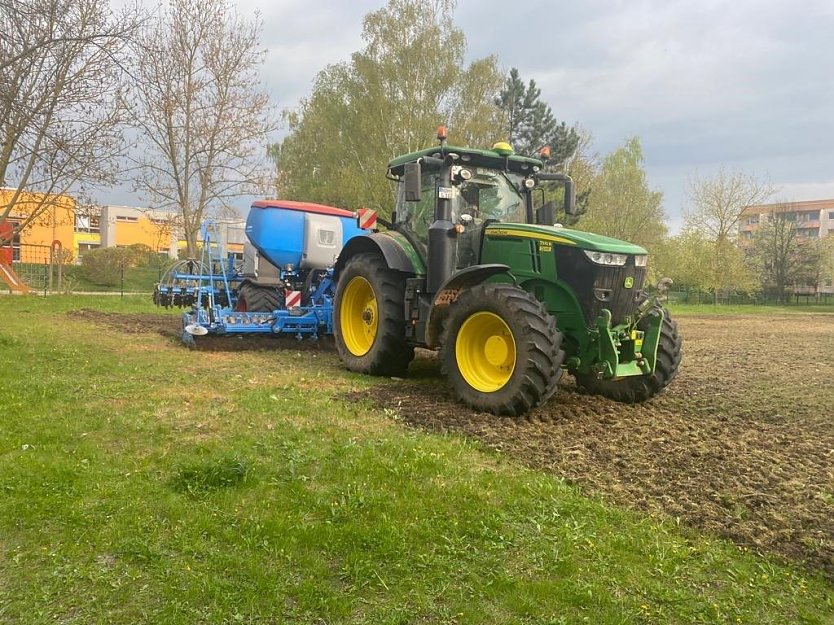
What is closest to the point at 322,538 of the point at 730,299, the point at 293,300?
the point at 293,300

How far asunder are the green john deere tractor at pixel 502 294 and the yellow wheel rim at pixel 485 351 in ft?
0.04

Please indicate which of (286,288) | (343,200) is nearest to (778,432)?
(286,288)

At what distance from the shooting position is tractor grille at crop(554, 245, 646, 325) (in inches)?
234

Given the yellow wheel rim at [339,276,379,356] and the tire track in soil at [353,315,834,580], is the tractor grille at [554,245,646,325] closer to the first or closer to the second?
the tire track in soil at [353,315,834,580]

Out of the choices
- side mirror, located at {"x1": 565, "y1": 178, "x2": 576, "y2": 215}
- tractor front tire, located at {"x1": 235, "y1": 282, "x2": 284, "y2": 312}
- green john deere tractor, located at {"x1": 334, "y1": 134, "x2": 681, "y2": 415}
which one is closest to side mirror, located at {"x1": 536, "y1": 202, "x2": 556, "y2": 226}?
green john deere tractor, located at {"x1": 334, "y1": 134, "x2": 681, "y2": 415}

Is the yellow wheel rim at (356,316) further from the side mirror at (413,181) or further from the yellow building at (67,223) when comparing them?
the yellow building at (67,223)

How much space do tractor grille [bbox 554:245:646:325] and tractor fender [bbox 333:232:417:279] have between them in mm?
2122

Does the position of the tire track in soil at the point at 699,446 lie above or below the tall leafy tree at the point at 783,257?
below

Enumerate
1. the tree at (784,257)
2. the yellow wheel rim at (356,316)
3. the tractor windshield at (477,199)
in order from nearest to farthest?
the tractor windshield at (477,199), the yellow wheel rim at (356,316), the tree at (784,257)

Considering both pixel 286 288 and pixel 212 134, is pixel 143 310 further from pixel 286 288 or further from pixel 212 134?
pixel 286 288

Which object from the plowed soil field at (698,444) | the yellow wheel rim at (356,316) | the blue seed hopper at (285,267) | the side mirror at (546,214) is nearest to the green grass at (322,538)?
the plowed soil field at (698,444)

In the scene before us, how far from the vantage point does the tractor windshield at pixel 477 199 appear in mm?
7195

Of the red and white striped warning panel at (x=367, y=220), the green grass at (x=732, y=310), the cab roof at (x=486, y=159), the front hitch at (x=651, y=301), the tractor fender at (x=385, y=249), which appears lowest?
the green grass at (x=732, y=310)

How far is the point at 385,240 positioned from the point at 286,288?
4.08 metres
